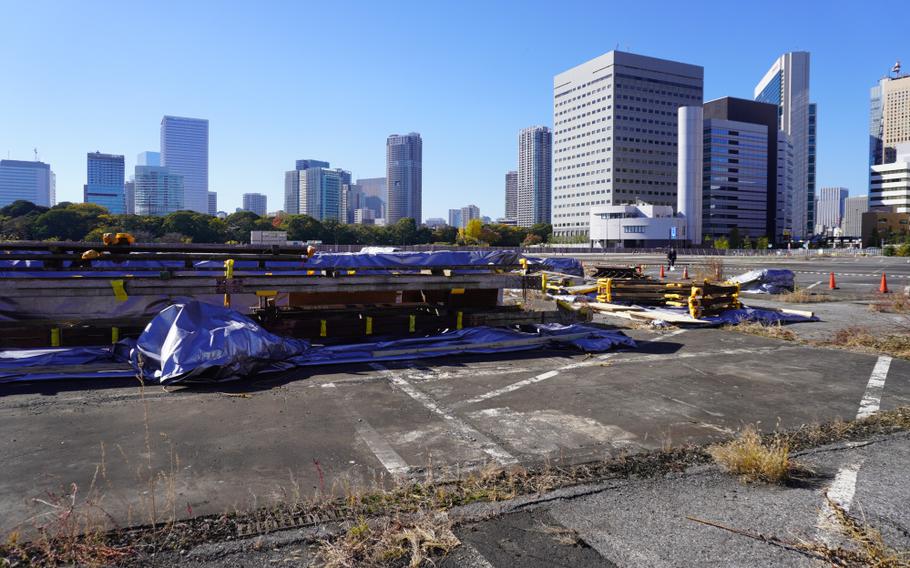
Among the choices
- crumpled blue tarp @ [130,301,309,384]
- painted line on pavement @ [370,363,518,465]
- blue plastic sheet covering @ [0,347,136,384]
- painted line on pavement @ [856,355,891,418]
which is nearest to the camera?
painted line on pavement @ [370,363,518,465]

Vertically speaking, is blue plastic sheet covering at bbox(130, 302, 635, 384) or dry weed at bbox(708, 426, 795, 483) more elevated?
blue plastic sheet covering at bbox(130, 302, 635, 384)

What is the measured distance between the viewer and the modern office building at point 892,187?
174875mm

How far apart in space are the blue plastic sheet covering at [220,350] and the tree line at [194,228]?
1915 inches

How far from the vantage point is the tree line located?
7731 centimetres

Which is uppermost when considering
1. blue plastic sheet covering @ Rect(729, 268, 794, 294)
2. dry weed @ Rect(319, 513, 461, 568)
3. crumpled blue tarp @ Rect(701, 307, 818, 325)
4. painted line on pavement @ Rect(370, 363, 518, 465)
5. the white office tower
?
the white office tower

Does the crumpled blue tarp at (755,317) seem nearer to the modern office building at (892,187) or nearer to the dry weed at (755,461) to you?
the dry weed at (755,461)

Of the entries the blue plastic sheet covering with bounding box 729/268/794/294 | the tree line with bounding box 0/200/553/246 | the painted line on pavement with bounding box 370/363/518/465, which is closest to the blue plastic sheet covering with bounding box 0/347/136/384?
the painted line on pavement with bounding box 370/363/518/465

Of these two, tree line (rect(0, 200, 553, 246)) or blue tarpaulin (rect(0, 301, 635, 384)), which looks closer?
blue tarpaulin (rect(0, 301, 635, 384))

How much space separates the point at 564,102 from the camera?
189875 mm

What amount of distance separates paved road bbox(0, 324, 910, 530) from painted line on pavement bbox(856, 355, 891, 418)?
8 cm

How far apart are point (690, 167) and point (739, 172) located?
152 ft

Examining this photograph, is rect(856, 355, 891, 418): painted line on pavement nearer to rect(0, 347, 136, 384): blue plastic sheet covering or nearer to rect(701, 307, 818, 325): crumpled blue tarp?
rect(701, 307, 818, 325): crumpled blue tarp

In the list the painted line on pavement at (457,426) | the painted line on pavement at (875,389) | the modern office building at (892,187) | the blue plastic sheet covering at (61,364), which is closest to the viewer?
the painted line on pavement at (457,426)

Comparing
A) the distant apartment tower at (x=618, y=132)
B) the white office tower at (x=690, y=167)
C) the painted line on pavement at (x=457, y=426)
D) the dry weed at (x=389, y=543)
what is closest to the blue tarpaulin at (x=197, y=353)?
the painted line on pavement at (x=457, y=426)
